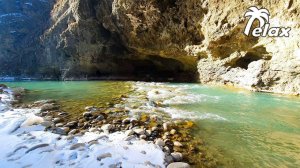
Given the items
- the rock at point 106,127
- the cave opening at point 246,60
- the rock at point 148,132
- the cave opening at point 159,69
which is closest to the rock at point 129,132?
the rock at point 148,132

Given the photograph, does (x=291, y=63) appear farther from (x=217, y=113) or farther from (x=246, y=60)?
(x=217, y=113)

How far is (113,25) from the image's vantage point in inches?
1088

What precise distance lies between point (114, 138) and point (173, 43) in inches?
726

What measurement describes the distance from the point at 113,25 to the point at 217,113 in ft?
69.5

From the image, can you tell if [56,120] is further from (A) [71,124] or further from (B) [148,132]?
(B) [148,132]

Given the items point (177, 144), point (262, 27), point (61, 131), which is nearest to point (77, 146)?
point (61, 131)

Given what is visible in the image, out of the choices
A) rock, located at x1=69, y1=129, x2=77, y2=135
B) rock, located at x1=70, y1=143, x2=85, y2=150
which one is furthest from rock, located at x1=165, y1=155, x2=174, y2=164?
rock, located at x1=69, y1=129, x2=77, y2=135

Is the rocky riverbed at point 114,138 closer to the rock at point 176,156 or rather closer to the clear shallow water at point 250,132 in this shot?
the rock at point 176,156

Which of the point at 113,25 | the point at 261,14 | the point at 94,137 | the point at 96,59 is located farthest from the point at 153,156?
A: the point at 96,59

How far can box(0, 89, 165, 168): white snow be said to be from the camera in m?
4.55

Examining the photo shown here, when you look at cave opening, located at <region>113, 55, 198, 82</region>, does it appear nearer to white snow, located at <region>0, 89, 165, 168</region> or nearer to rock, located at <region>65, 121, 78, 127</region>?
rock, located at <region>65, 121, 78, 127</region>

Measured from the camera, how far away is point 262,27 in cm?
1522

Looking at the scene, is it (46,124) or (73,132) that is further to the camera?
(46,124)

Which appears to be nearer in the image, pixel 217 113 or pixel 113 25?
pixel 217 113
